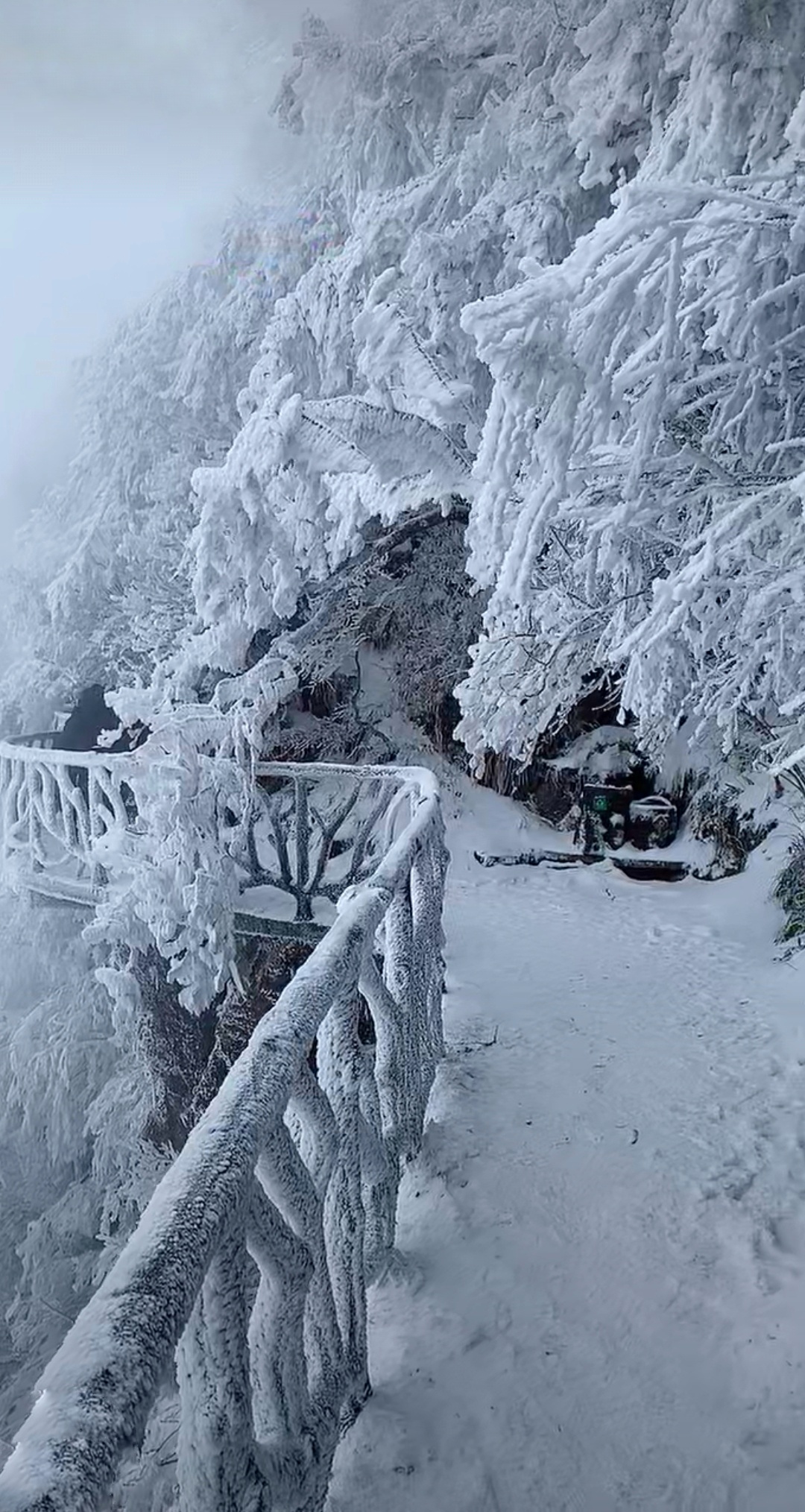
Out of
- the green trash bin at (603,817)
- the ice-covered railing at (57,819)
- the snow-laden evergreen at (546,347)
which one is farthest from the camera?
the green trash bin at (603,817)

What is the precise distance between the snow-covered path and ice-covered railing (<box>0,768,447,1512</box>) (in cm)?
24

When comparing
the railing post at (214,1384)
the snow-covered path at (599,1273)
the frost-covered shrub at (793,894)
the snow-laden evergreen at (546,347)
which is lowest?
the snow-covered path at (599,1273)

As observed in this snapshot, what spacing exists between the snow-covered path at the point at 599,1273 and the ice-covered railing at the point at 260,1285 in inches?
9.4

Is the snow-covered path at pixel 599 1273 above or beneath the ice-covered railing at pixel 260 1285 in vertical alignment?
beneath

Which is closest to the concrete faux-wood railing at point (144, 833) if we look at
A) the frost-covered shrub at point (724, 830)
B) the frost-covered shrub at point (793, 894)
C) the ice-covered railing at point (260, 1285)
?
the frost-covered shrub at point (793, 894)

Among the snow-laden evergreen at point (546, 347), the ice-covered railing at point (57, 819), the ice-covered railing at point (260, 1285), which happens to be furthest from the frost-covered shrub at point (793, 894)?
the ice-covered railing at point (57, 819)

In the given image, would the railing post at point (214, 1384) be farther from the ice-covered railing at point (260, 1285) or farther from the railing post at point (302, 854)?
the railing post at point (302, 854)

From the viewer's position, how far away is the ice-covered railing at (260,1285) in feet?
3.21

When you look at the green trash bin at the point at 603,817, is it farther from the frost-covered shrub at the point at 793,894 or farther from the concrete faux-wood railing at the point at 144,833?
the concrete faux-wood railing at the point at 144,833

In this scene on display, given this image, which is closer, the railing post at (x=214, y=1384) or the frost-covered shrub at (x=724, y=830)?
the railing post at (x=214, y=1384)

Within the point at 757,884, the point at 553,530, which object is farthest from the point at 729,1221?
the point at 757,884

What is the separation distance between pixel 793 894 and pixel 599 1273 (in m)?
4.88

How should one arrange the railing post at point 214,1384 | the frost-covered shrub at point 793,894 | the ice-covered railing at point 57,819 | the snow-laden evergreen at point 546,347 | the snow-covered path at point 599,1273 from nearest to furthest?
the railing post at point 214,1384 < the snow-covered path at point 599,1273 < the snow-laden evergreen at point 546,347 < the frost-covered shrub at point 793,894 < the ice-covered railing at point 57,819

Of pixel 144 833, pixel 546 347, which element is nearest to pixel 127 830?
pixel 144 833
